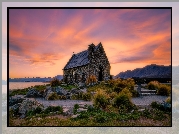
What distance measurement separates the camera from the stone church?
6980 millimetres

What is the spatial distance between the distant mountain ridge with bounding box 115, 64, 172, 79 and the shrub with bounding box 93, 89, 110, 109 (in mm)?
676

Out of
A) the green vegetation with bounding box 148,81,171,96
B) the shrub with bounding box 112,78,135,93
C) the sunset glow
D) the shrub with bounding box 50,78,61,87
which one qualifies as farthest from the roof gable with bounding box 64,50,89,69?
the green vegetation with bounding box 148,81,171,96

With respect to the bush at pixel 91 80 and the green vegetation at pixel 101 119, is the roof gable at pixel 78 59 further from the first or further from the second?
the green vegetation at pixel 101 119

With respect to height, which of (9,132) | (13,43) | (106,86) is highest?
(13,43)

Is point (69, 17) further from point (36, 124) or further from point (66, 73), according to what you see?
point (36, 124)

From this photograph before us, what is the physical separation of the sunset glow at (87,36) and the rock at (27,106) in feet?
2.39

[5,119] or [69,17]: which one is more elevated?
[69,17]

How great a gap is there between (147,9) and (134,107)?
2693 mm

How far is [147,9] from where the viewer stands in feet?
22.2

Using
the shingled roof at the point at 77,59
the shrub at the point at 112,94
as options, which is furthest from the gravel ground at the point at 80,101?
the shingled roof at the point at 77,59

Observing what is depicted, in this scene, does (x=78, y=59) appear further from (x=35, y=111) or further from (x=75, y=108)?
(x=35, y=111)

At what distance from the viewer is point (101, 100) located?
683cm

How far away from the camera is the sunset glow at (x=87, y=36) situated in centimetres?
676

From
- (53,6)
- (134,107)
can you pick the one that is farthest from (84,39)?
(134,107)
